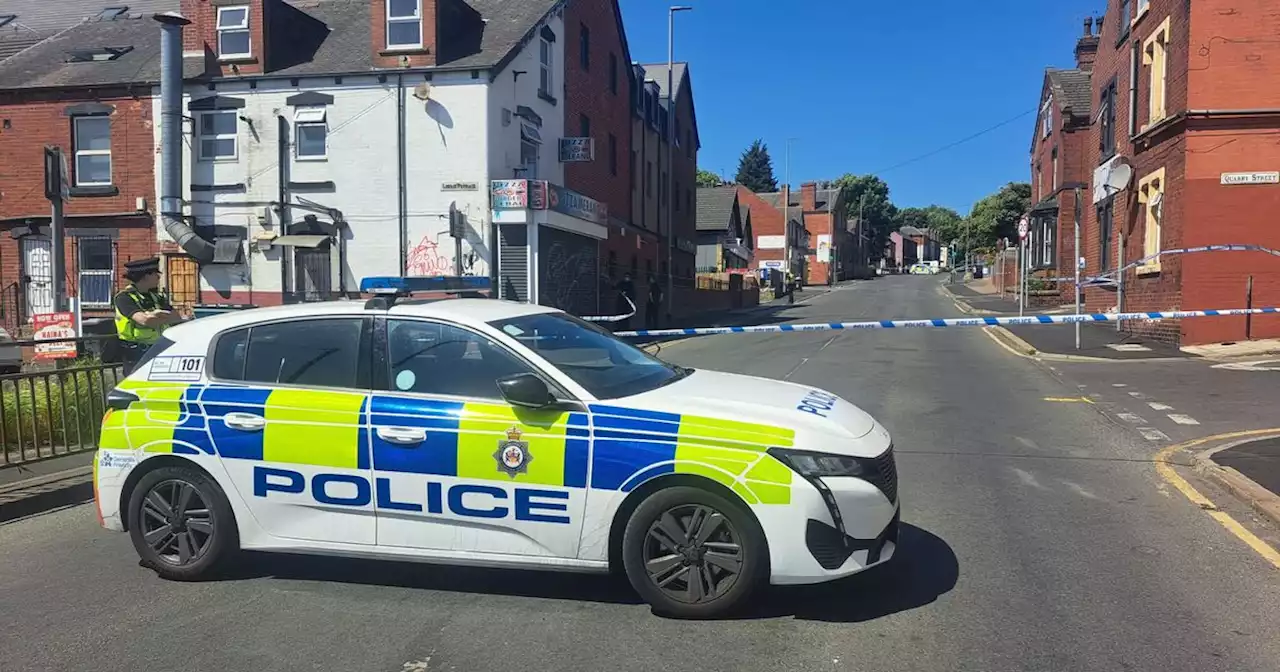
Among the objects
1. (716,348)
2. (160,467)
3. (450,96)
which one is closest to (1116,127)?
(716,348)

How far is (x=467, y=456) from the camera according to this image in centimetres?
467

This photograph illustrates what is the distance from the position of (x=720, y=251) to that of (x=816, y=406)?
52618mm

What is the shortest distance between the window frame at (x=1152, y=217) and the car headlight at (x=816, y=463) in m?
17.0

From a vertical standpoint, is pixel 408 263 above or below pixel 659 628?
above

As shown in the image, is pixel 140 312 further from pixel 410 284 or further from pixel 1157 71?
pixel 1157 71

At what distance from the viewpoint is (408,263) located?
71.9 ft

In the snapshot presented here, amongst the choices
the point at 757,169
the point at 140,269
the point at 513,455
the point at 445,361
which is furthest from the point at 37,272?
the point at 757,169

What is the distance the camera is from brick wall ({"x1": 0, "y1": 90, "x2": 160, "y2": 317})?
22.9 m

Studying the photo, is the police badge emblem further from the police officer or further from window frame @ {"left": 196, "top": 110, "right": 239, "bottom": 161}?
window frame @ {"left": 196, "top": 110, "right": 239, "bottom": 161}

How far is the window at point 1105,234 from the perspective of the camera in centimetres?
2394

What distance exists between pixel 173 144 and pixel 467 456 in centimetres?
1936

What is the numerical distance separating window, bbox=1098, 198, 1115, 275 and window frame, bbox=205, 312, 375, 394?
2268 centimetres

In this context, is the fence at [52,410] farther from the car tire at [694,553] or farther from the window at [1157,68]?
the window at [1157,68]

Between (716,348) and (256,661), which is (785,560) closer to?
(256,661)
